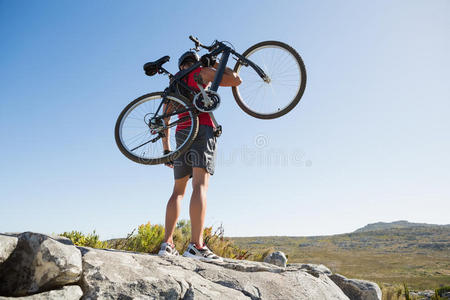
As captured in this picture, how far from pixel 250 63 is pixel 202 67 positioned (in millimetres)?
792

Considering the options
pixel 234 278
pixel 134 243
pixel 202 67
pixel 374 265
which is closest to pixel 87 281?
pixel 234 278

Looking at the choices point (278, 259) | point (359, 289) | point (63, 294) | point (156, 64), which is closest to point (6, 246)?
point (63, 294)

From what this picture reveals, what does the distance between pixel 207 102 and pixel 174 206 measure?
4.64 ft

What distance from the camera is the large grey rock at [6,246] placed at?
2330 millimetres

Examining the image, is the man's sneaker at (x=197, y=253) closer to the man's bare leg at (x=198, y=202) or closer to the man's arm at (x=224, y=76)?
the man's bare leg at (x=198, y=202)

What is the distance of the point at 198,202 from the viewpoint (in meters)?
3.68

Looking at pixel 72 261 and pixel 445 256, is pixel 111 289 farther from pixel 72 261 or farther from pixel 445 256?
pixel 445 256

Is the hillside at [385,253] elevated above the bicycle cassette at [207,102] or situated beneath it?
situated beneath

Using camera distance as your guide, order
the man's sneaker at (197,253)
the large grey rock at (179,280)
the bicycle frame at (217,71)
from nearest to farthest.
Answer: the large grey rock at (179,280)
the man's sneaker at (197,253)
the bicycle frame at (217,71)

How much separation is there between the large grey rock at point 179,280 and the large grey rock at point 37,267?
0.20m

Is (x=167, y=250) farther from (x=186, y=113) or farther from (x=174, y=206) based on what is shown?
(x=186, y=113)

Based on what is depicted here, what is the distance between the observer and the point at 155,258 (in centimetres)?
328

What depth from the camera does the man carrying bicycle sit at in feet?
12.2

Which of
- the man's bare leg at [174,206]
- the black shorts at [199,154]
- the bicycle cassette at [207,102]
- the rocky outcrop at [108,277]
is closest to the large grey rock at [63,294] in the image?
the rocky outcrop at [108,277]
